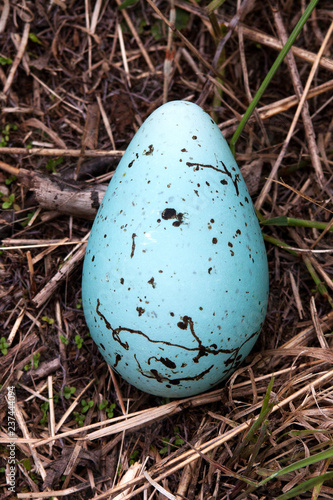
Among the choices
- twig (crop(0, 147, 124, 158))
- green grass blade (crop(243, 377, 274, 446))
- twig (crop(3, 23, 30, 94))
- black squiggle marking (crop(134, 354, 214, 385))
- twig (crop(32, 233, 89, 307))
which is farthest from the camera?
twig (crop(3, 23, 30, 94))

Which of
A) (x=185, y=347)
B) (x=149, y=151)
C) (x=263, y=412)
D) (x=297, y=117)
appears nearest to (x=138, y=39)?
(x=297, y=117)

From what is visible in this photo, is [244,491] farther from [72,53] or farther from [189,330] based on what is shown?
[72,53]

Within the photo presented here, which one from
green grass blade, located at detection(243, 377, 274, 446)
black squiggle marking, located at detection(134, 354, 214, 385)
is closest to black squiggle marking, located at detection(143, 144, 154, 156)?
black squiggle marking, located at detection(134, 354, 214, 385)

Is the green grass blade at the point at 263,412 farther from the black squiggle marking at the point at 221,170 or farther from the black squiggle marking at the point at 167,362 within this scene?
the black squiggle marking at the point at 221,170

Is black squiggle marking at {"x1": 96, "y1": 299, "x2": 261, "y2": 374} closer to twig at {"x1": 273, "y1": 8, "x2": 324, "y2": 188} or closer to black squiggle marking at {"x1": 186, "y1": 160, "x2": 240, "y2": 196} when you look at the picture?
black squiggle marking at {"x1": 186, "y1": 160, "x2": 240, "y2": 196}

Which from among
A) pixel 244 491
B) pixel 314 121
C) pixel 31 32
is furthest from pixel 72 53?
pixel 244 491
